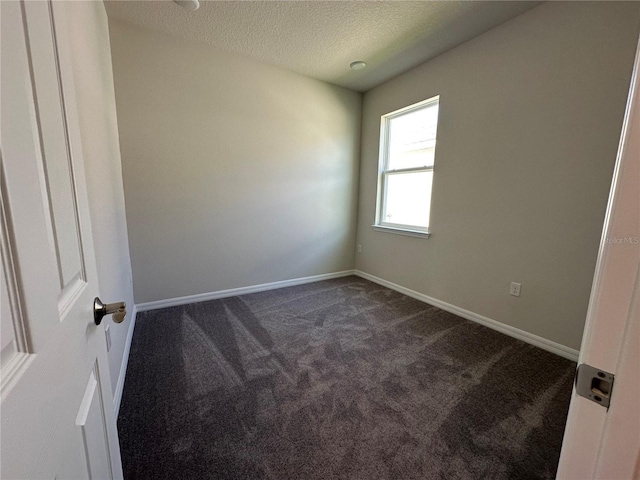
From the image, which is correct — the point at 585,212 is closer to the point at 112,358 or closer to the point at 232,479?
the point at 232,479

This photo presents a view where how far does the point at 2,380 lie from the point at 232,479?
119 centimetres

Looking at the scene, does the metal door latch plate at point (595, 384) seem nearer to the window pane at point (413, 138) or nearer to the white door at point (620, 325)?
the white door at point (620, 325)

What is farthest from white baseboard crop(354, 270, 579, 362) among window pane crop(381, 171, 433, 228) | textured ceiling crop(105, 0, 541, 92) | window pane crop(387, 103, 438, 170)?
textured ceiling crop(105, 0, 541, 92)

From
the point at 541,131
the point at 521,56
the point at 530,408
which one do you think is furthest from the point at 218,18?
the point at 530,408

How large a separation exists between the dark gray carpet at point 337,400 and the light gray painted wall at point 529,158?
473 mm

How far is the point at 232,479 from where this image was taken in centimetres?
109

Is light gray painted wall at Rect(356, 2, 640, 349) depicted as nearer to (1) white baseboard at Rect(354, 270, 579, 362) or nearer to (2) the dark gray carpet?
(1) white baseboard at Rect(354, 270, 579, 362)

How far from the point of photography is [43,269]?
1.30 feet

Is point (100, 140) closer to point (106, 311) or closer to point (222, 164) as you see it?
point (222, 164)

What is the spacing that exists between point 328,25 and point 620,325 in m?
2.77

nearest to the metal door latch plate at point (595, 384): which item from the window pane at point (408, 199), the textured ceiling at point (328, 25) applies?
the textured ceiling at point (328, 25)

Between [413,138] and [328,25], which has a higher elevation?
[328,25]

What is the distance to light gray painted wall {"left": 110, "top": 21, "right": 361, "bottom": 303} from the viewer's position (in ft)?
8.05

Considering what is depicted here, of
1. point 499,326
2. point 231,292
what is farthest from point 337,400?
point 231,292
